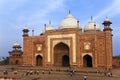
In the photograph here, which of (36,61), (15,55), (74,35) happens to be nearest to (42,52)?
(36,61)

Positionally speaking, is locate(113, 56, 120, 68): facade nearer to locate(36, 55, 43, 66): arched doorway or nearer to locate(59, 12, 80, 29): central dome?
locate(59, 12, 80, 29): central dome

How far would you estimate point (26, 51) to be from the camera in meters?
31.7

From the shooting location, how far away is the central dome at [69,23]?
29611mm

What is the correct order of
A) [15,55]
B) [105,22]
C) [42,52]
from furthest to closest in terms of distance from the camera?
1. [15,55]
2. [42,52]
3. [105,22]

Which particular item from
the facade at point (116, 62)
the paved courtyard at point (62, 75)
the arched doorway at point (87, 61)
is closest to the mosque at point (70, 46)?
the arched doorway at point (87, 61)

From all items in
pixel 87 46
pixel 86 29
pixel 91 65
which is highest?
pixel 86 29

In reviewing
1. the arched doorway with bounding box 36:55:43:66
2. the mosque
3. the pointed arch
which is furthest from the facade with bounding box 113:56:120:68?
the arched doorway with bounding box 36:55:43:66

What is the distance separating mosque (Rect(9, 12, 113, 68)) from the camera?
2692 centimetres

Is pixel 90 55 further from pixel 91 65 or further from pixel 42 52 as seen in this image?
pixel 42 52

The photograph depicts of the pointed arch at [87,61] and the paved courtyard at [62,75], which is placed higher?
the pointed arch at [87,61]

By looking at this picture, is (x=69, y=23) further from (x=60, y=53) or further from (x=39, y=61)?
(x=39, y=61)

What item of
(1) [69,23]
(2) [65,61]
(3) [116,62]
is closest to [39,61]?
(2) [65,61]

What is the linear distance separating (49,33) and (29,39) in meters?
3.27

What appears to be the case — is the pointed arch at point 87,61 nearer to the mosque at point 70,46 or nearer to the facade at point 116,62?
the mosque at point 70,46
